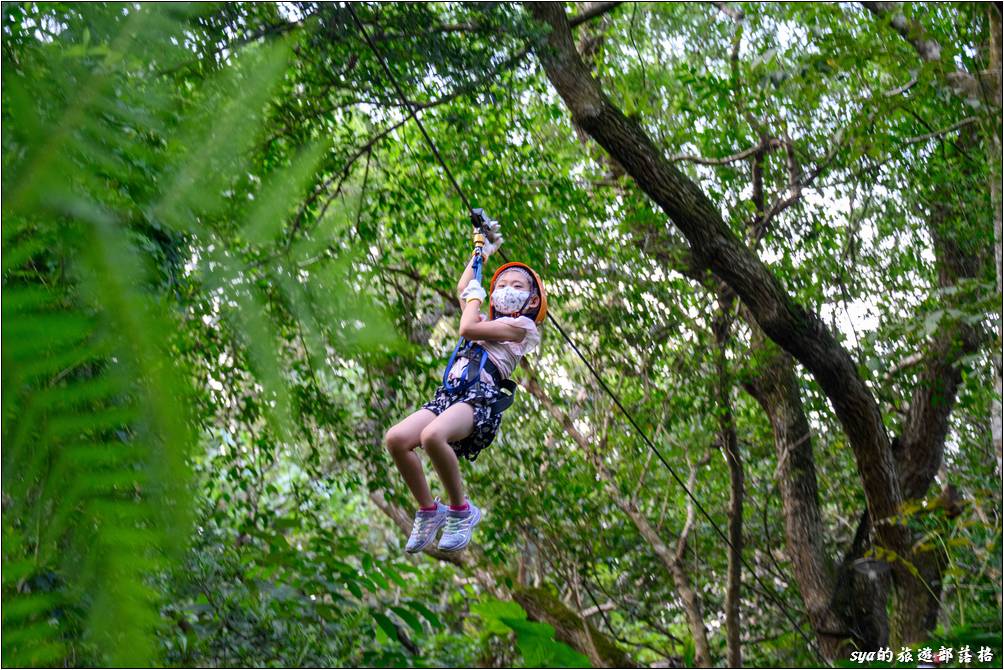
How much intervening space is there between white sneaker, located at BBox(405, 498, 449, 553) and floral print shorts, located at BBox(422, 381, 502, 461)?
0.26 meters

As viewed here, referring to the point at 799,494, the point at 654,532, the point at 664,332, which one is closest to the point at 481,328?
the point at 664,332

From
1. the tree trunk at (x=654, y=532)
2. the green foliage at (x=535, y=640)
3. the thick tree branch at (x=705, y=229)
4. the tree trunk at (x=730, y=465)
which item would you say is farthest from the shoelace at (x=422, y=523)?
the tree trunk at (x=654, y=532)

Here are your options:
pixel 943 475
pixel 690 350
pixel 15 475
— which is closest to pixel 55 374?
pixel 15 475

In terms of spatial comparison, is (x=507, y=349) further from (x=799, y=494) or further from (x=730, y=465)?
(x=799, y=494)

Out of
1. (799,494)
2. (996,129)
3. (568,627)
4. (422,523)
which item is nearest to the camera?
(422,523)

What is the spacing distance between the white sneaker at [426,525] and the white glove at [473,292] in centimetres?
76

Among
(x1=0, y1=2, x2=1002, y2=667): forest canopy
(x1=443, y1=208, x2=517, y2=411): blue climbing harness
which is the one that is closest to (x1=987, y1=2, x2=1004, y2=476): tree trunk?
(x1=0, y1=2, x2=1002, y2=667): forest canopy

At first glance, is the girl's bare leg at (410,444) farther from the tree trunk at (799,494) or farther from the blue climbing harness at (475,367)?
the tree trunk at (799,494)

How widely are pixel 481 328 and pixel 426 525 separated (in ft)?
2.48

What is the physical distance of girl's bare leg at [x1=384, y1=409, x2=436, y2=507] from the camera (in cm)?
327

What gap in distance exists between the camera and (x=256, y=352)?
0.29 metres

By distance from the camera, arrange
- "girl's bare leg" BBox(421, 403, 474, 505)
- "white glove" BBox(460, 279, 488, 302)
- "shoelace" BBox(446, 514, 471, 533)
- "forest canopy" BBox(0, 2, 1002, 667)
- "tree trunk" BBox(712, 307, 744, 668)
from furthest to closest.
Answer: "tree trunk" BBox(712, 307, 744, 668) < "forest canopy" BBox(0, 2, 1002, 667) < "shoelace" BBox(446, 514, 471, 533) < "white glove" BBox(460, 279, 488, 302) < "girl's bare leg" BBox(421, 403, 474, 505)

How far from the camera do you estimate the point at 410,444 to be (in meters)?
3.30

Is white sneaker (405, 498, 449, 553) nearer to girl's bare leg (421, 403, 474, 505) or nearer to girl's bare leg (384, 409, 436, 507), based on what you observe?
girl's bare leg (384, 409, 436, 507)
